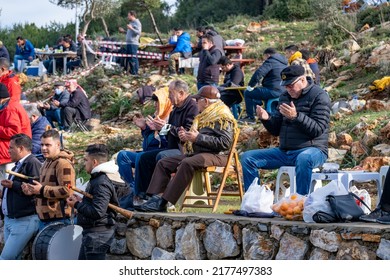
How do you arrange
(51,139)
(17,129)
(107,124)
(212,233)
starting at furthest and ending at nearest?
1. (107,124)
2. (17,129)
3. (51,139)
4. (212,233)

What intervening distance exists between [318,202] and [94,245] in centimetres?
248

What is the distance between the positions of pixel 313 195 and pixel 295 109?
1531mm

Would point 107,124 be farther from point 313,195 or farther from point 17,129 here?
point 313,195

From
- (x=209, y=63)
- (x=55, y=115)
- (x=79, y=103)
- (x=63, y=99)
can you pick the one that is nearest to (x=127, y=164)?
(x=209, y=63)

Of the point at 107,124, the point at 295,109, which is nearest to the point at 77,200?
the point at 295,109

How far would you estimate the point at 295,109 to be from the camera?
10.1m

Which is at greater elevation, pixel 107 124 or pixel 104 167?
pixel 104 167

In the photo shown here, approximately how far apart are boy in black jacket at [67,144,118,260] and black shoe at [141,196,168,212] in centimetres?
62

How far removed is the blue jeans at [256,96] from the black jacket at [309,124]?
5.37 meters

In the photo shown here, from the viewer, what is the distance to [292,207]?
918 cm

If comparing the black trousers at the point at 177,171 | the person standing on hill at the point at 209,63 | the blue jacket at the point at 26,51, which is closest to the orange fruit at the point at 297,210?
the black trousers at the point at 177,171

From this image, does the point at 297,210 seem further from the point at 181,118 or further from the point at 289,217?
the point at 181,118

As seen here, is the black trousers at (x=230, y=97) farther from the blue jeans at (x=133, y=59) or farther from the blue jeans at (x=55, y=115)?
the blue jeans at (x=133, y=59)

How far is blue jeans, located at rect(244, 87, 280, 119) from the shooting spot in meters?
15.9
